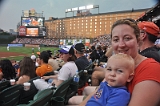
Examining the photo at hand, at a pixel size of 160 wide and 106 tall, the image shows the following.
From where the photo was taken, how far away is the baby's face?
4.33ft

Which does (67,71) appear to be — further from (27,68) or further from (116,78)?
(116,78)

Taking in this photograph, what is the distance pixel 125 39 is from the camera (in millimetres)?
1505

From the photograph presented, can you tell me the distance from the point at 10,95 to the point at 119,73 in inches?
96.1

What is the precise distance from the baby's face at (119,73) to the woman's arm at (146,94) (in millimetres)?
114

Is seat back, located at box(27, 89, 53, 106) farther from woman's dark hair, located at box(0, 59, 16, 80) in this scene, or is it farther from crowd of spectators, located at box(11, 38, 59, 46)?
crowd of spectators, located at box(11, 38, 59, 46)

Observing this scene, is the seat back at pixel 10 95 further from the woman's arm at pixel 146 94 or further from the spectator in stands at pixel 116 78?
the woman's arm at pixel 146 94

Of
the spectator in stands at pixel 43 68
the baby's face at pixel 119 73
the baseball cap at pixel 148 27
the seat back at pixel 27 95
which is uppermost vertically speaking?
the baseball cap at pixel 148 27

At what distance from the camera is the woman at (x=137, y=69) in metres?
1.20

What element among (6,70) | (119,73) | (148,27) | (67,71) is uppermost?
(148,27)

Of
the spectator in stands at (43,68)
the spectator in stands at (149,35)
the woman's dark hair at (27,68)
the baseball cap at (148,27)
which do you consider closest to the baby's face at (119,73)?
the spectator in stands at (149,35)

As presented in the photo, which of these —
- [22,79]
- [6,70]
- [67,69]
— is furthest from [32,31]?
[67,69]

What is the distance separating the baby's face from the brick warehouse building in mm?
71993

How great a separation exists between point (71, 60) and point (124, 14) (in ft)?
236

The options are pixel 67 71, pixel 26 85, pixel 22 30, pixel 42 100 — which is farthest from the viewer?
pixel 22 30
